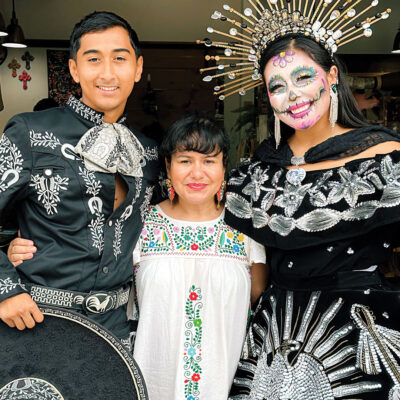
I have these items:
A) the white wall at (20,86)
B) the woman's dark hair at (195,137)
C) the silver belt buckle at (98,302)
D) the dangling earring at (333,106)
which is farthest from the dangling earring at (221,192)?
the white wall at (20,86)

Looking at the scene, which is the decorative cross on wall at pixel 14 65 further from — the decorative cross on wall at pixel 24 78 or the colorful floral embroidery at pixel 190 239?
the colorful floral embroidery at pixel 190 239

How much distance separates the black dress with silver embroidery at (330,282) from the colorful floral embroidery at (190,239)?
0.47ft

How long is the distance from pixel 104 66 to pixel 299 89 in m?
0.73

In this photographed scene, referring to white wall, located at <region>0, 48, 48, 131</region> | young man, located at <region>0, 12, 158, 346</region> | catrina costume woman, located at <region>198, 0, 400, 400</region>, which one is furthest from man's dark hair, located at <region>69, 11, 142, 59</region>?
white wall, located at <region>0, 48, 48, 131</region>

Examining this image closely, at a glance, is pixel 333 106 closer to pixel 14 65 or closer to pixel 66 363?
pixel 66 363

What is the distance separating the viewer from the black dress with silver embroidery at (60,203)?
76.4 inches

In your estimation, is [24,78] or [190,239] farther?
[24,78]

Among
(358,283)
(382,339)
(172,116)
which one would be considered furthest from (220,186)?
(172,116)

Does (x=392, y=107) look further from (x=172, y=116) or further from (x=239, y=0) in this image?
(x=172, y=116)

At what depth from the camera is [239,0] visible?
545 cm

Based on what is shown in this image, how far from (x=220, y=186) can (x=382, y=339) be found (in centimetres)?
86

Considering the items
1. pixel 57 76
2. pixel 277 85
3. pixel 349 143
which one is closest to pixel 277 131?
pixel 277 85

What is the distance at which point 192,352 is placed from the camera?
2191 millimetres

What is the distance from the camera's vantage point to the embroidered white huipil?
2.19m
